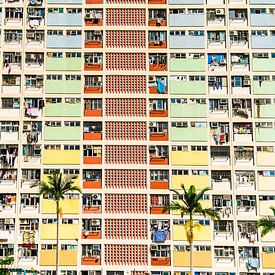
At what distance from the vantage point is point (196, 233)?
50750mm

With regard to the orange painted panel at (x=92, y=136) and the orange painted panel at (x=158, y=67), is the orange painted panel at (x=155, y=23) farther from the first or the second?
the orange painted panel at (x=92, y=136)

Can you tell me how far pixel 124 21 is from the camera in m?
55.6

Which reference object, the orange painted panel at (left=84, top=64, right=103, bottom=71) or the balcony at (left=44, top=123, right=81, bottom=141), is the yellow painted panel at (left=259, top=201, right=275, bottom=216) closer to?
the balcony at (left=44, top=123, right=81, bottom=141)

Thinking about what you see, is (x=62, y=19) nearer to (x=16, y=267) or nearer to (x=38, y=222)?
(x=38, y=222)


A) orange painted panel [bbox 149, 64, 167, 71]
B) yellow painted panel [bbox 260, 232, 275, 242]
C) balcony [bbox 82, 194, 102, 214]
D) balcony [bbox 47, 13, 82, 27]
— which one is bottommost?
yellow painted panel [bbox 260, 232, 275, 242]

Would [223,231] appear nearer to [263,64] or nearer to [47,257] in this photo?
[47,257]

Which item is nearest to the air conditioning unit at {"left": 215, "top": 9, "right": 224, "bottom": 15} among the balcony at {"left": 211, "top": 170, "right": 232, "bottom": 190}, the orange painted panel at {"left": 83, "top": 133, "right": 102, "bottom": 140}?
the balcony at {"left": 211, "top": 170, "right": 232, "bottom": 190}

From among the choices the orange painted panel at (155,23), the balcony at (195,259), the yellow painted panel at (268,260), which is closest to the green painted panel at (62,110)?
the orange painted panel at (155,23)

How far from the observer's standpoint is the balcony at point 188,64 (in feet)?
179

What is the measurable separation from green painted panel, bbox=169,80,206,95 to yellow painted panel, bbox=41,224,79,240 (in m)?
16.7

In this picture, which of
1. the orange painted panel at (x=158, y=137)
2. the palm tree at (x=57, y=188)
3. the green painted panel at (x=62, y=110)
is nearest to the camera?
the palm tree at (x=57, y=188)

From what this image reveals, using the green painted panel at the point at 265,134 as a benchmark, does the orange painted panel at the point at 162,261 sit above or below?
below

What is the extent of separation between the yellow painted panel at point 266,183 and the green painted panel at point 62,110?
1916cm

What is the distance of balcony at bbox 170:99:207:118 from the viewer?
53.6 meters
